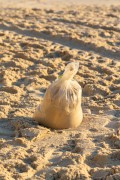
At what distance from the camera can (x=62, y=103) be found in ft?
13.1

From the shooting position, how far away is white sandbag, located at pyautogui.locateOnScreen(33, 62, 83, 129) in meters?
3.98

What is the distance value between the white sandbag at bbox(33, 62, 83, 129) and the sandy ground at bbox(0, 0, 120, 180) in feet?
0.26

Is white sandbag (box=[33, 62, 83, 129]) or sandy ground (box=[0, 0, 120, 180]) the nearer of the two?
sandy ground (box=[0, 0, 120, 180])

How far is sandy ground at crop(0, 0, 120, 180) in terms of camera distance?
11.3ft

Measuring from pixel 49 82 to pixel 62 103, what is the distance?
1354 millimetres

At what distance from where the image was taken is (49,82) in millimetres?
5324

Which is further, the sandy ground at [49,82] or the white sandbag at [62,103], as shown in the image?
the white sandbag at [62,103]

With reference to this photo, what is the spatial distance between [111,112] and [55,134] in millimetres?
760

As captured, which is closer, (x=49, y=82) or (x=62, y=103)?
(x=62, y=103)

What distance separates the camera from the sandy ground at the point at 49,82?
3441 mm

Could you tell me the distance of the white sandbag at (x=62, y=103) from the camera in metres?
3.98

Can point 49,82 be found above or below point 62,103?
above

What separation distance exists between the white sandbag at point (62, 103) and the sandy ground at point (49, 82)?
0.26ft

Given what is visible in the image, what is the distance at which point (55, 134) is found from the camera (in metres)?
3.95
